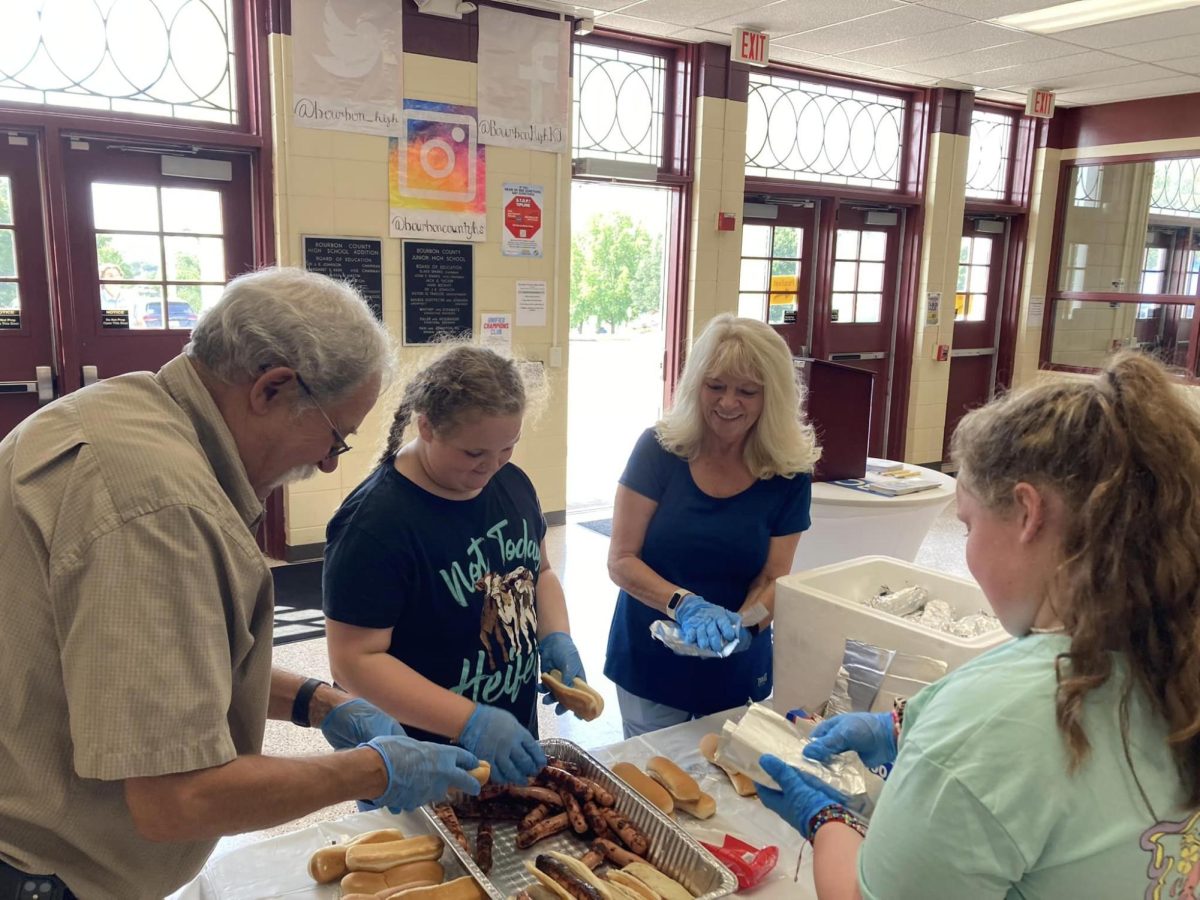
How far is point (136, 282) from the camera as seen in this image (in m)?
3.95

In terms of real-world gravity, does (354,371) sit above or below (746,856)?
above

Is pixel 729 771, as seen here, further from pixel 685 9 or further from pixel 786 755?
pixel 685 9

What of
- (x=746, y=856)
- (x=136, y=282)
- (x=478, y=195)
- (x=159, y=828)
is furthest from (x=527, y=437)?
(x=159, y=828)

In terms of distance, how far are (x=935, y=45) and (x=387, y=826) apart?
206 inches

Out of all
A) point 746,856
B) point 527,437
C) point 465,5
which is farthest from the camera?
point 527,437

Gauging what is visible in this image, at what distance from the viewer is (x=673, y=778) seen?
57.2 inches

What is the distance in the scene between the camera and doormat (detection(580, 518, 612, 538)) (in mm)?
5246

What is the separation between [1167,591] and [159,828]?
3.15 ft

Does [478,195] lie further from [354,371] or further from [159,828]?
[159,828]

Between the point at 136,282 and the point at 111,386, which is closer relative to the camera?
the point at 111,386

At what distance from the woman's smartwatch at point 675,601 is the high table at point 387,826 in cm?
30

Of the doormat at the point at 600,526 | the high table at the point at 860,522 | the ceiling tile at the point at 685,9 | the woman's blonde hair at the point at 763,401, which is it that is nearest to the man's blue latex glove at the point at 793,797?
the woman's blonde hair at the point at 763,401

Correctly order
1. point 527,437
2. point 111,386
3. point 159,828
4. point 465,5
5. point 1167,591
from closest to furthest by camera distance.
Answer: point 1167,591, point 159,828, point 111,386, point 465,5, point 527,437

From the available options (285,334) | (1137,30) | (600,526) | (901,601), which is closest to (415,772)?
(285,334)
